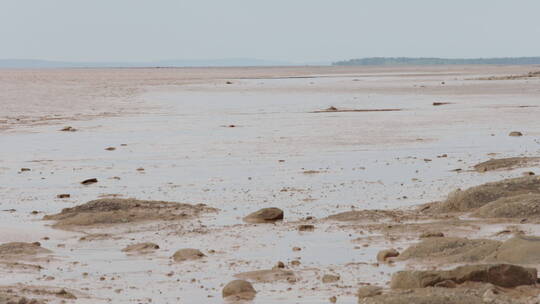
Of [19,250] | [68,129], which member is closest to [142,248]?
[19,250]

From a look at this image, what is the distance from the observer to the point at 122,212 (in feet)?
41.1

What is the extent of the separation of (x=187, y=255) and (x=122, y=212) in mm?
2866

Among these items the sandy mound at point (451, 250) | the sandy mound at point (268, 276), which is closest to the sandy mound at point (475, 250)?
the sandy mound at point (451, 250)

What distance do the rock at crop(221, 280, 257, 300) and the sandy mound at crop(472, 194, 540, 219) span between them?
14.9ft

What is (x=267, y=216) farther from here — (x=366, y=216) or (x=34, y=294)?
(x=34, y=294)

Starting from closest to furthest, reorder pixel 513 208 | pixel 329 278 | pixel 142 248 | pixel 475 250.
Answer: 1. pixel 329 278
2. pixel 475 250
3. pixel 142 248
4. pixel 513 208

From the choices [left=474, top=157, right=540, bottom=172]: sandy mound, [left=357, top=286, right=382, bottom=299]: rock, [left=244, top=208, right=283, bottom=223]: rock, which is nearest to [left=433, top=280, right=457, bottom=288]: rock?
[left=357, top=286, right=382, bottom=299]: rock

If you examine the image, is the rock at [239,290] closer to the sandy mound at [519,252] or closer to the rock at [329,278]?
the rock at [329,278]

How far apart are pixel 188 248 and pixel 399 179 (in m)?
6.45

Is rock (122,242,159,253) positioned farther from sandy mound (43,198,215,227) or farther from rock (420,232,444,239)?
rock (420,232,444,239)

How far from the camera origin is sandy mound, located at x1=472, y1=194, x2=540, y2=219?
11656mm

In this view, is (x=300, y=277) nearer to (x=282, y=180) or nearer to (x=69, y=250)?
(x=69, y=250)

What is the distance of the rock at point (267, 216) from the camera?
12148 millimetres

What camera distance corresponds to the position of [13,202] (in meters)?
14.1
